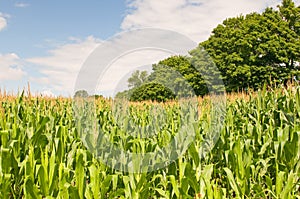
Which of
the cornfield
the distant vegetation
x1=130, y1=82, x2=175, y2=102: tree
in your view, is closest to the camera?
the cornfield

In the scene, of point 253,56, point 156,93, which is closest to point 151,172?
point 156,93

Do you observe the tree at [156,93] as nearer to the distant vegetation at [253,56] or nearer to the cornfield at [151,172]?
the distant vegetation at [253,56]

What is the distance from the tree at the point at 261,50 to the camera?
32.3 m

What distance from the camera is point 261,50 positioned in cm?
3312

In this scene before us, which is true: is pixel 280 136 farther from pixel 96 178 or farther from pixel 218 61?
pixel 218 61

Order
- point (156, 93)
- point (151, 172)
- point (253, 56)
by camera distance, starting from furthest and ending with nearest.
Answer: point (253, 56) < point (156, 93) < point (151, 172)

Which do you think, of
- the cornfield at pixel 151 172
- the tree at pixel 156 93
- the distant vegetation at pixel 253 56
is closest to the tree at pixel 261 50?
the distant vegetation at pixel 253 56

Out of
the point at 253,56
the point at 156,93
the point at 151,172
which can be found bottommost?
the point at 151,172

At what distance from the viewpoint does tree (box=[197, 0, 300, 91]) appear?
3228 cm

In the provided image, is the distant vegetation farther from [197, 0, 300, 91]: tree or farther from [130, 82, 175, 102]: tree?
[130, 82, 175, 102]: tree

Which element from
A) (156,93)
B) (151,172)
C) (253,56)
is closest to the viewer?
(151,172)

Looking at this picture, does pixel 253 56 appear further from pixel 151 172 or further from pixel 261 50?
pixel 151 172

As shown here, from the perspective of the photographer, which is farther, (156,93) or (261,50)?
(261,50)

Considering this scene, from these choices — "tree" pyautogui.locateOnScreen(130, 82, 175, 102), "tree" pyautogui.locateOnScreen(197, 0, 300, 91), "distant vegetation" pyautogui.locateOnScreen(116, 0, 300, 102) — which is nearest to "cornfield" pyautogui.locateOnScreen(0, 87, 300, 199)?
"tree" pyautogui.locateOnScreen(130, 82, 175, 102)
